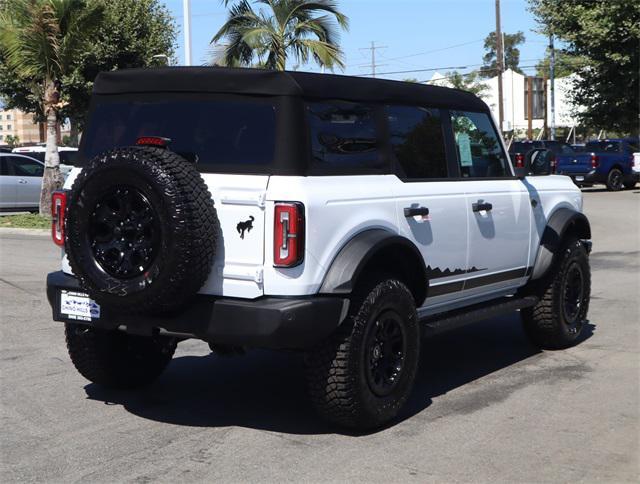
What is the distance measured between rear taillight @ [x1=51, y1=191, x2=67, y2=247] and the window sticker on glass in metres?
2.78

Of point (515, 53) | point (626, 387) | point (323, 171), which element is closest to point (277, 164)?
point (323, 171)

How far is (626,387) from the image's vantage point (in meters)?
6.56

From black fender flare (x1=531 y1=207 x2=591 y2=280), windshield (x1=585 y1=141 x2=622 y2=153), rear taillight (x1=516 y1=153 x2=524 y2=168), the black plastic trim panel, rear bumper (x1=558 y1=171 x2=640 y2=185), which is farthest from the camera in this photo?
windshield (x1=585 y1=141 x2=622 y2=153)

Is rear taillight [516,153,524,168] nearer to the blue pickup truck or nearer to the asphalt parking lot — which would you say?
the asphalt parking lot

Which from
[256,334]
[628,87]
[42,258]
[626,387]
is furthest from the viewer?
[628,87]

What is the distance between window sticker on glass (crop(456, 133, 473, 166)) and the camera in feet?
22.1

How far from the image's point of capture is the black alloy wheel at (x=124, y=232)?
5.05 meters

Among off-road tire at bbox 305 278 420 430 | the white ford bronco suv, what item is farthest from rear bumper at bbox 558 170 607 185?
off-road tire at bbox 305 278 420 430

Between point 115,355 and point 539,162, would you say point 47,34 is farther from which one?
point 115,355

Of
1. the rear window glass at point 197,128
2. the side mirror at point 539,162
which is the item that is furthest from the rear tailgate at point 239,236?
the side mirror at point 539,162

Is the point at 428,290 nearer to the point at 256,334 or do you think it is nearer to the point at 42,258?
the point at 256,334

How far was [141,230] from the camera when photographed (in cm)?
509

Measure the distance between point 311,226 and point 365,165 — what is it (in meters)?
0.82

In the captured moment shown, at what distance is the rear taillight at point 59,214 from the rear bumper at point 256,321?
2.86 feet
